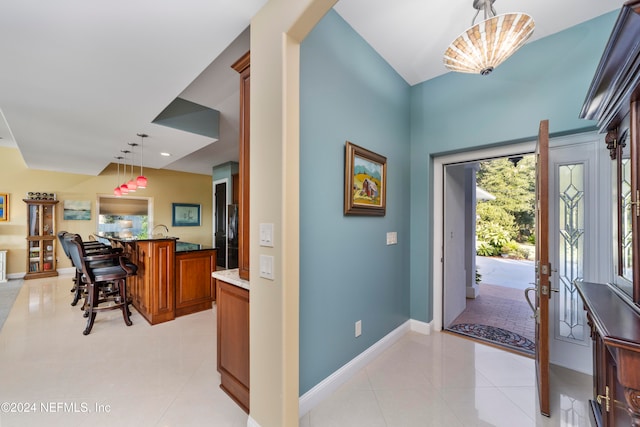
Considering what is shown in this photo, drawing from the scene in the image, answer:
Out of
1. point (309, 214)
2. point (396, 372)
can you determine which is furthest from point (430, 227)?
point (309, 214)

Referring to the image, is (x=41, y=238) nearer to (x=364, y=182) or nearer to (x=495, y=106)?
(x=364, y=182)

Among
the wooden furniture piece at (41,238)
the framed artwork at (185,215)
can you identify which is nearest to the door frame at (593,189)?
the framed artwork at (185,215)

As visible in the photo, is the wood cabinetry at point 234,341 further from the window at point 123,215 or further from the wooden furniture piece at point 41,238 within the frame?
the wooden furniture piece at point 41,238

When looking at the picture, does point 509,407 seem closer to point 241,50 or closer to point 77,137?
point 241,50

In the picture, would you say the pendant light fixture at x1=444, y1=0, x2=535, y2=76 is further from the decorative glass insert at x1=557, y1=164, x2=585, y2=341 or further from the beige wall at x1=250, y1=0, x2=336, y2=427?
the decorative glass insert at x1=557, y1=164, x2=585, y2=341

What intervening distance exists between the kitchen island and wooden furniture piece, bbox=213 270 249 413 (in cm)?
174

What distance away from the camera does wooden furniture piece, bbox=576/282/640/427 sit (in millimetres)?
871

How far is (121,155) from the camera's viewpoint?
469cm

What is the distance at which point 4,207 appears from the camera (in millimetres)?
5457

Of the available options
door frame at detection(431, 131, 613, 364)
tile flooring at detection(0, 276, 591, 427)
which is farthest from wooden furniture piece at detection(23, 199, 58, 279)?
door frame at detection(431, 131, 613, 364)

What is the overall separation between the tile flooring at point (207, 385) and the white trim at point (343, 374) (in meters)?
0.04

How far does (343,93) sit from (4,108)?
11.9ft

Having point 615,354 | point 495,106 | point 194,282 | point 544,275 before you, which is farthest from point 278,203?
point 194,282

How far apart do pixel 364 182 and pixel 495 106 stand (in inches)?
60.1
